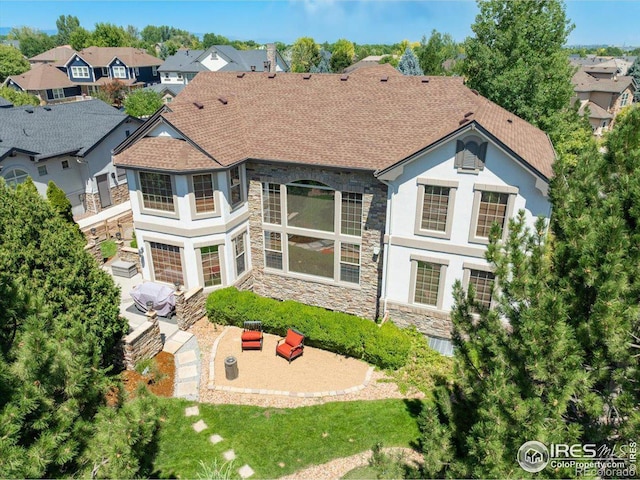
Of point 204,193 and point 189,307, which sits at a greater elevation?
point 204,193

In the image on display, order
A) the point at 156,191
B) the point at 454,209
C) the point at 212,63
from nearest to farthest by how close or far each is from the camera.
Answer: the point at 454,209, the point at 156,191, the point at 212,63

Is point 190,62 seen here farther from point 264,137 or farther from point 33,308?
point 33,308

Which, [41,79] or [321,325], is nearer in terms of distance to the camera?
[321,325]

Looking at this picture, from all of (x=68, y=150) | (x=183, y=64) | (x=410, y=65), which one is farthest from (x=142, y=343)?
(x=183, y=64)

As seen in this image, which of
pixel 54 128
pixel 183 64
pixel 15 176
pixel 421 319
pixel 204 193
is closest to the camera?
pixel 421 319

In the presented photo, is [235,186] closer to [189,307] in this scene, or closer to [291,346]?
[189,307]

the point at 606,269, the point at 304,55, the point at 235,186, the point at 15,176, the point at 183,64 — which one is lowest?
the point at 15,176

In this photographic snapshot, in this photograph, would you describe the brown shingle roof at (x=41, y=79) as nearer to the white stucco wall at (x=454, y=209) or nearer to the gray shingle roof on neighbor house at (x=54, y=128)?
the gray shingle roof on neighbor house at (x=54, y=128)

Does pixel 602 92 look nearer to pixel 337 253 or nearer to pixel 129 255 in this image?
pixel 337 253
